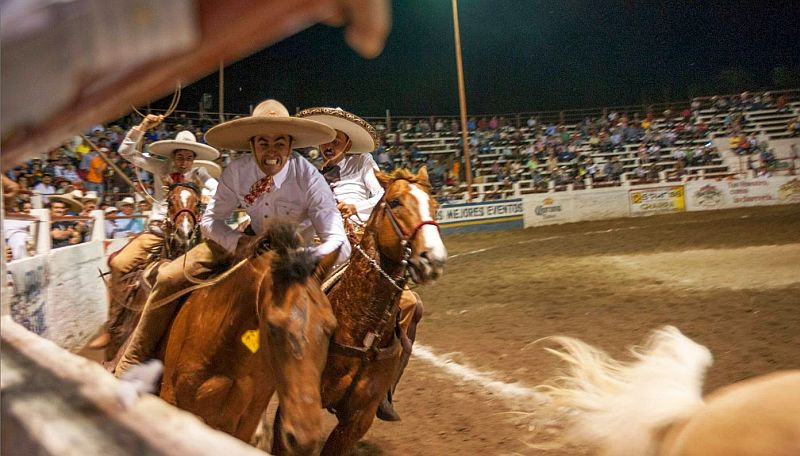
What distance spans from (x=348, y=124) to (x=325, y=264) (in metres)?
2.04

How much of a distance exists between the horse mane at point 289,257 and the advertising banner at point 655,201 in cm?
2219

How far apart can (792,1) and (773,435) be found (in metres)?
55.1

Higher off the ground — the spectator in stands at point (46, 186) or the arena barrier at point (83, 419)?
the spectator in stands at point (46, 186)

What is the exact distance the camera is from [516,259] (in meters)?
12.9

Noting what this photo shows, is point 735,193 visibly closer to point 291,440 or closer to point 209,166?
point 209,166

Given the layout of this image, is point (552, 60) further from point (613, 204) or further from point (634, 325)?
point (634, 325)

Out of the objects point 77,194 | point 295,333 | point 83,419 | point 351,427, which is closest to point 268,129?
point 295,333

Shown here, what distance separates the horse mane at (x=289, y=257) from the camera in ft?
7.80

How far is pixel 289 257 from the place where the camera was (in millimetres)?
2398

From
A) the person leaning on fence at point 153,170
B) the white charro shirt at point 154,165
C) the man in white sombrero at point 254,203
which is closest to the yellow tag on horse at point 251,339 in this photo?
the man in white sombrero at point 254,203

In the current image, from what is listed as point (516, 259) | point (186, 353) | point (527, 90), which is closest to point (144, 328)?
point (186, 353)

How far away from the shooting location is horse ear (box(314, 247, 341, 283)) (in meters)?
2.87

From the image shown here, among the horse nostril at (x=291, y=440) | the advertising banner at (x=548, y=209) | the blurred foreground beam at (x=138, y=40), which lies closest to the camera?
the blurred foreground beam at (x=138, y=40)

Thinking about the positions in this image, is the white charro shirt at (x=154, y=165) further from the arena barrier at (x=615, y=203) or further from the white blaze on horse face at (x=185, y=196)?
the arena barrier at (x=615, y=203)
